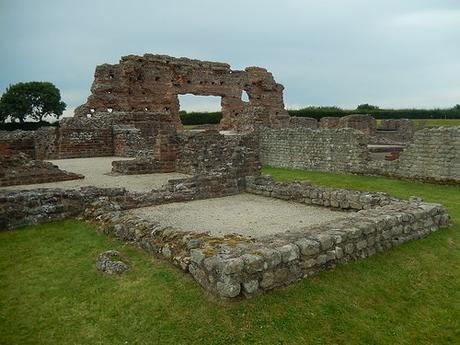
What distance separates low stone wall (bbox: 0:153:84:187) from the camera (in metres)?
11.1

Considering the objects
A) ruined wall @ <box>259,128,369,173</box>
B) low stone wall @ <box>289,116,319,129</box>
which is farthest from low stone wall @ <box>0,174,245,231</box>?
low stone wall @ <box>289,116,319,129</box>

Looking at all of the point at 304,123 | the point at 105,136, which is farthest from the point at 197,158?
the point at 304,123

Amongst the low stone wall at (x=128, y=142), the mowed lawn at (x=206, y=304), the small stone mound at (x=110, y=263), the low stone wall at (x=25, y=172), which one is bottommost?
the mowed lawn at (x=206, y=304)

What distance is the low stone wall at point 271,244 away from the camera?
4.84 m

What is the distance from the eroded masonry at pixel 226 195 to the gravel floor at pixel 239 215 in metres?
0.02

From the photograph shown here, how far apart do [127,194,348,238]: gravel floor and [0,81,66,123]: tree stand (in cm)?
5486

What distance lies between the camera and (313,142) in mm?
19344

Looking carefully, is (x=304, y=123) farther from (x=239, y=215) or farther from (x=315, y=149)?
(x=239, y=215)

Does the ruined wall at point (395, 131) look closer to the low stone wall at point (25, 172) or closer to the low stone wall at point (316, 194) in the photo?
the low stone wall at point (316, 194)

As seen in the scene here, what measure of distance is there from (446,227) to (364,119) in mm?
19013

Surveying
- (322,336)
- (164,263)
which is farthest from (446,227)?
(164,263)

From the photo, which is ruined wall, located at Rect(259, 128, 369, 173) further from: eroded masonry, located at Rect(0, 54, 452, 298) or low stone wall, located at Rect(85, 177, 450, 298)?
low stone wall, located at Rect(85, 177, 450, 298)

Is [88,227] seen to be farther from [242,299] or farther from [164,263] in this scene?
[242,299]

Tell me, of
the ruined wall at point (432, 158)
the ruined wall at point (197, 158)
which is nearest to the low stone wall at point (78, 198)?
the ruined wall at point (197, 158)
